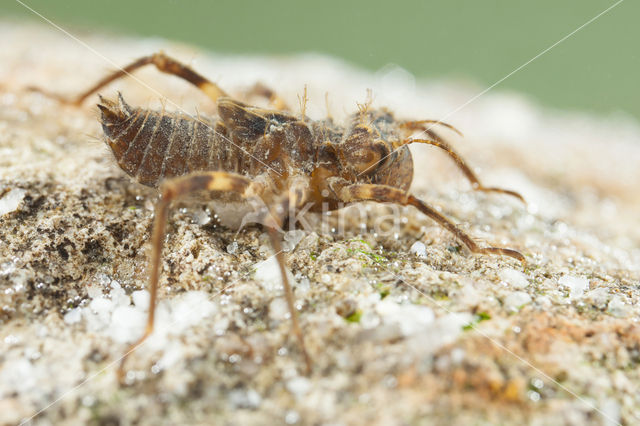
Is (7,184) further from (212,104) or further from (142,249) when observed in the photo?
(212,104)

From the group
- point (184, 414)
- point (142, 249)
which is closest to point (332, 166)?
point (142, 249)

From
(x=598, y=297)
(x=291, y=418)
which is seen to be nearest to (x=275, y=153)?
(x=291, y=418)

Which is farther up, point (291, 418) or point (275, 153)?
point (275, 153)

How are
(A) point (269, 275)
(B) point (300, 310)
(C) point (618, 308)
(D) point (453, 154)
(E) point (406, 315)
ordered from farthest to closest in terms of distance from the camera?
(D) point (453, 154) < (A) point (269, 275) < (C) point (618, 308) < (B) point (300, 310) < (E) point (406, 315)

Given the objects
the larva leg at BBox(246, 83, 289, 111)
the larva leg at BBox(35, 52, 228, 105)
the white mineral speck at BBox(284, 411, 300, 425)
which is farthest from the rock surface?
the larva leg at BBox(246, 83, 289, 111)

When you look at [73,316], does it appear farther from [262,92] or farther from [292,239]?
[262,92]

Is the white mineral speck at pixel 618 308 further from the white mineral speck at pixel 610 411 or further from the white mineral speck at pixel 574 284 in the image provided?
the white mineral speck at pixel 610 411
